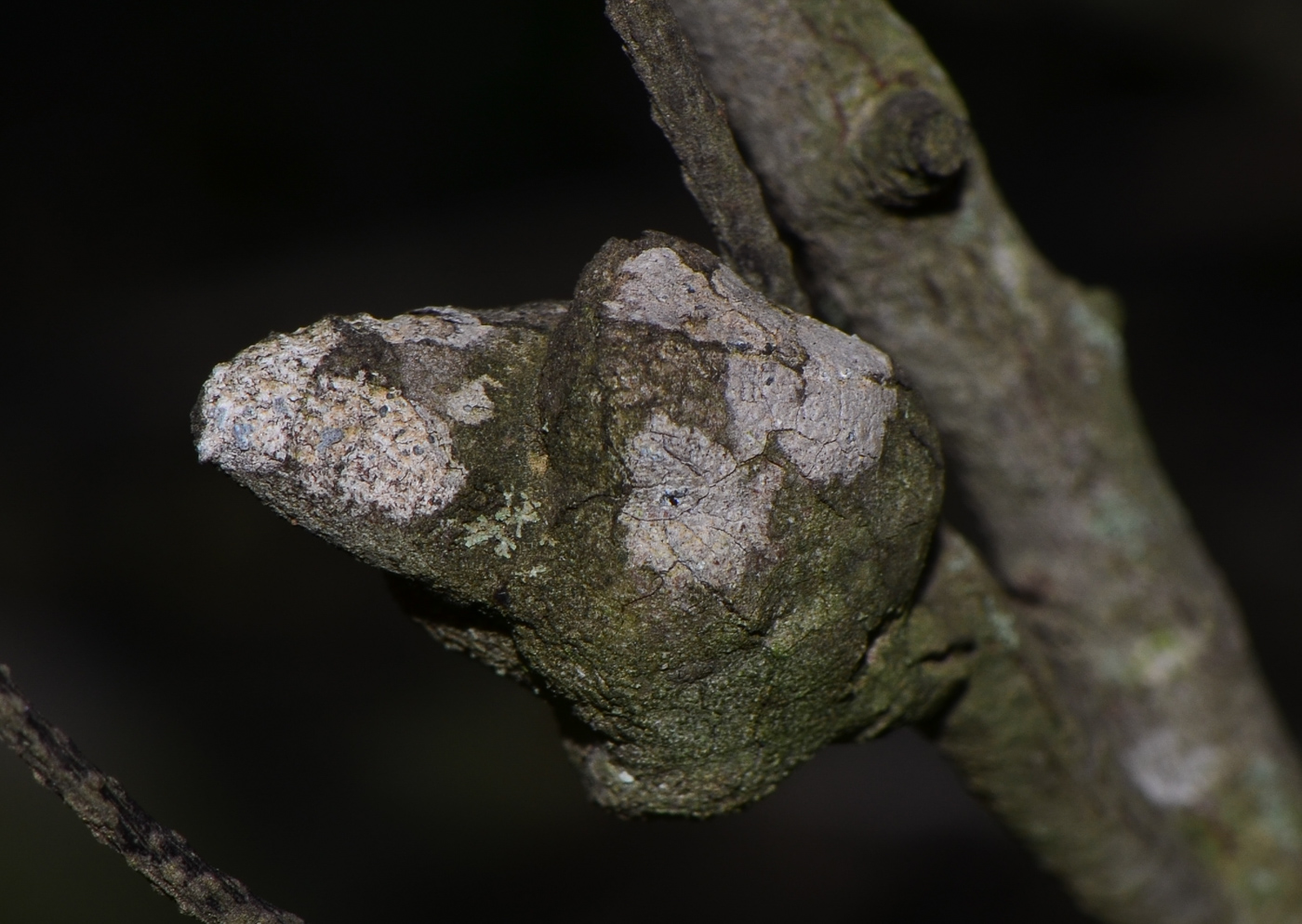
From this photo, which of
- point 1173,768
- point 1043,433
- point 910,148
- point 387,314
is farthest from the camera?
point 387,314

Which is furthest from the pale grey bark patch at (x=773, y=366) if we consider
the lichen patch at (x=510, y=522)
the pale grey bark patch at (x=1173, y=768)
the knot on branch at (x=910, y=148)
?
the pale grey bark patch at (x=1173, y=768)

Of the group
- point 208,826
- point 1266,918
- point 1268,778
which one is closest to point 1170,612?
point 1268,778

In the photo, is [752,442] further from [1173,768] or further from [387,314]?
[387,314]

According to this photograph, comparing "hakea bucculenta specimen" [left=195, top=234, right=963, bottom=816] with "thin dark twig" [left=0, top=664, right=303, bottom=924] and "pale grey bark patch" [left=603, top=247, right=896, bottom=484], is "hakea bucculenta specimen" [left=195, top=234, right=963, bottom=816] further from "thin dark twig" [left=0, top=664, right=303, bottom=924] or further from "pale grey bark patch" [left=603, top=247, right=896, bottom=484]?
"thin dark twig" [left=0, top=664, right=303, bottom=924]

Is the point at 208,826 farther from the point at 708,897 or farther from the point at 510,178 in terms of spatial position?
the point at 510,178

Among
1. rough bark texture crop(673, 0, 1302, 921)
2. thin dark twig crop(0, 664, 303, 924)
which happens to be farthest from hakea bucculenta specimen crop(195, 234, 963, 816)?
rough bark texture crop(673, 0, 1302, 921)

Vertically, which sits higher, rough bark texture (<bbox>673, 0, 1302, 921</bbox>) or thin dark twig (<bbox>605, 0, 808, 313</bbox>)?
thin dark twig (<bbox>605, 0, 808, 313</bbox>)

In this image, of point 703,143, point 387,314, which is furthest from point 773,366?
point 387,314
